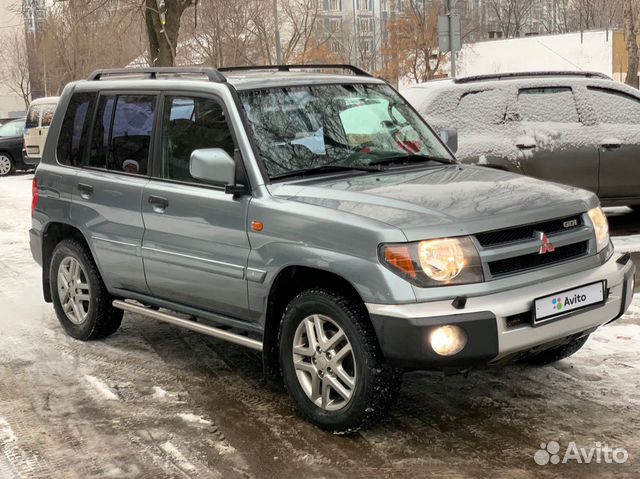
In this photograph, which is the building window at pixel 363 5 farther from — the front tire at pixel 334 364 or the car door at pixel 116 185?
the front tire at pixel 334 364

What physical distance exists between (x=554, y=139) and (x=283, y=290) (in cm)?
602

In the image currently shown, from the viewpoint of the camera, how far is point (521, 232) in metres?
4.29

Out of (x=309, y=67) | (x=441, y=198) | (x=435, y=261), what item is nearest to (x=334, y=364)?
(x=435, y=261)

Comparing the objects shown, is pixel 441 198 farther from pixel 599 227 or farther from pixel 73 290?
pixel 73 290

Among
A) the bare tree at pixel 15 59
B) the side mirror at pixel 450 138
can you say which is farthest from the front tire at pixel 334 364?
the bare tree at pixel 15 59

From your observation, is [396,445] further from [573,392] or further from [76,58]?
[76,58]

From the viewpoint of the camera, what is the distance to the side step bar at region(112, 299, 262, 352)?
4.88m

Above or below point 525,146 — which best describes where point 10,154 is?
below

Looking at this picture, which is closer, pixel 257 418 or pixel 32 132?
pixel 257 418

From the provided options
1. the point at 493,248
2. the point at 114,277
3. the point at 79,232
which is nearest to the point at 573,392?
the point at 493,248

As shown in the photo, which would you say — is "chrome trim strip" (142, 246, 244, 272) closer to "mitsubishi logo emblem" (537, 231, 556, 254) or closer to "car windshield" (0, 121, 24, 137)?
"mitsubishi logo emblem" (537, 231, 556, 254)

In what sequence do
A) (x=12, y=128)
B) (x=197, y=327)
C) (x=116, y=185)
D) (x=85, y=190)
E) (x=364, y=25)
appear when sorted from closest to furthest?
(x=197, y=327), (x=116, y=185), (x=85, y=190), (x=12, y=128), (x=364, y=25)

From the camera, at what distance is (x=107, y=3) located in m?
25.2

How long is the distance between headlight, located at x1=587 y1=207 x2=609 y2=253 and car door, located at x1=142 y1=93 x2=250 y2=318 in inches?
71.6
